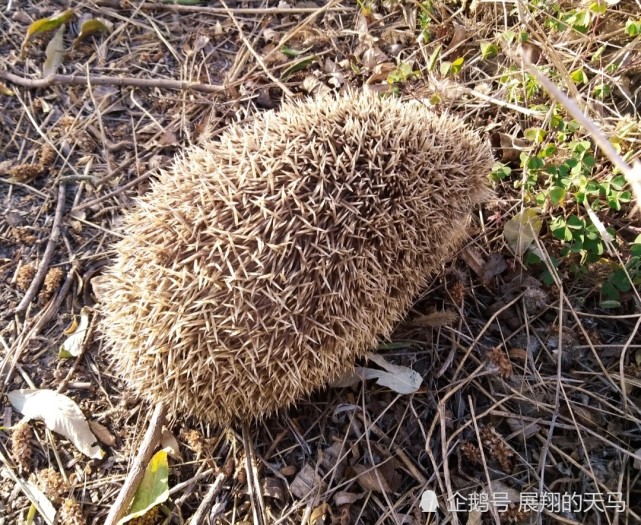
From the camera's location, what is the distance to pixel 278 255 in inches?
85.1

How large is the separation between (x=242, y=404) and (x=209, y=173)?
1105 millimetres

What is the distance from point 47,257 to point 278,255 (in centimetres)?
189

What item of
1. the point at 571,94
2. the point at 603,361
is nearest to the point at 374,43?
the point at 571,94

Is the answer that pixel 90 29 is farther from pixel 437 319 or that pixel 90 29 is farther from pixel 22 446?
pixel 437 319

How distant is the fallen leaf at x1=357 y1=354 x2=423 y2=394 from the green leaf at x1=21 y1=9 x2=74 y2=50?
3613 millimetres

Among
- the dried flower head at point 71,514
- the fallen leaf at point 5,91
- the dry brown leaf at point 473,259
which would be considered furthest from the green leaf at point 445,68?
the dried flower head at point 71,514

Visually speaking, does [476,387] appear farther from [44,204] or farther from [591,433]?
[44,204]

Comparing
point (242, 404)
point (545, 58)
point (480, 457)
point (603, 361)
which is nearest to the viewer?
point (242, 404)

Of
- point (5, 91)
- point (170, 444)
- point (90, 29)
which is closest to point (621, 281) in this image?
point (170, 444)

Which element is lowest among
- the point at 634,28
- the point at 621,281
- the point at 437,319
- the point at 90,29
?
the point at 437,319

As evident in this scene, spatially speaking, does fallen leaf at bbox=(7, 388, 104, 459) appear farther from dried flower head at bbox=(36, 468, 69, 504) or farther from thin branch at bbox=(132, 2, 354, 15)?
thin branch at bbox=(132, 2, 354, 15)

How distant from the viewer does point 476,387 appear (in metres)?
2.71

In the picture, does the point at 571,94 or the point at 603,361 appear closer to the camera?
the point at 603,361

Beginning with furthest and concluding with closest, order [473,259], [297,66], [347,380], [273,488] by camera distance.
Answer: [297,66] → [473,259] → [347,380] → [273,488]
